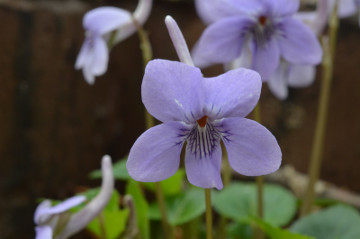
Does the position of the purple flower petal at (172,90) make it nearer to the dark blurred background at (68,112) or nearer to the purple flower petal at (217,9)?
the purple flower petal at (217,9)

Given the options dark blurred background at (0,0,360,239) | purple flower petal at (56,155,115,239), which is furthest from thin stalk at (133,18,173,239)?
dark blurred background at (0,0,360,239)

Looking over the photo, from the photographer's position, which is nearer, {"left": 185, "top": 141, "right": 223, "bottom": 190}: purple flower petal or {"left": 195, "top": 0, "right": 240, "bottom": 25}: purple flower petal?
{"left": 185, "top": 141, "right": 223, "bottom": 190}: purple flower petal

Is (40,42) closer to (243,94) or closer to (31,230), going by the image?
(31,230)

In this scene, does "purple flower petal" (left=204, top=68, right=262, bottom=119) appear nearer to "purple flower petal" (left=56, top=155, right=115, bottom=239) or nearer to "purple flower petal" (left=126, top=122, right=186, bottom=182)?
"purple flower petal" (left=126, top=122, right=186, bottom=182)

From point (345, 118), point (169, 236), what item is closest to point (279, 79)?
point (169, 236)

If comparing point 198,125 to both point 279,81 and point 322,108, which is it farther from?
point 322,108

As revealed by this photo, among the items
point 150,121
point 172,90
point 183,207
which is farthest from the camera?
point 183,207

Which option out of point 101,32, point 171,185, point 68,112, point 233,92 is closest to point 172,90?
point 233,92
